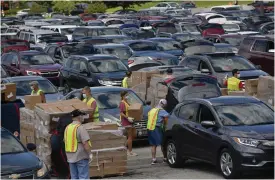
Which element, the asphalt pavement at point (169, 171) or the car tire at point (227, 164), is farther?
the asphalt pavement at point (169, 171)

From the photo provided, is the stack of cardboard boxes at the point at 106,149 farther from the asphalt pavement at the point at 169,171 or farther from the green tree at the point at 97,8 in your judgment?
the green tree at the point at 97,8

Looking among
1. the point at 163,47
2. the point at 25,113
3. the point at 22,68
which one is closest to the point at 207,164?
the point at 25,113

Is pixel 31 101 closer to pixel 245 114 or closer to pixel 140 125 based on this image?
pixel 140 125

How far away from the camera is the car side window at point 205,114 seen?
637 inches

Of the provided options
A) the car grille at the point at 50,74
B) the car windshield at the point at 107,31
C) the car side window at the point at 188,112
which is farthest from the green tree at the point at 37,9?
the car side window at the point at 188,112

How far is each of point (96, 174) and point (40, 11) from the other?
76.5 m

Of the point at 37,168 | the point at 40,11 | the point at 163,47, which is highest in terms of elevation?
the point at 37,168

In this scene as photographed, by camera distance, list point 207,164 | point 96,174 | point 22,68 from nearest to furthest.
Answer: point 96,174 → point 207,164 → point 22,68

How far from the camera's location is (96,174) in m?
16.2

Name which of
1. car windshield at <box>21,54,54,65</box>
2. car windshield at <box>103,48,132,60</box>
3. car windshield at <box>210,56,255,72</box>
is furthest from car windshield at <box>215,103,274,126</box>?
car windshield at <box>21,54,54,65</box>

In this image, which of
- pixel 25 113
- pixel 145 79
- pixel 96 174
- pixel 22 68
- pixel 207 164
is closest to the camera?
pixel 96 174

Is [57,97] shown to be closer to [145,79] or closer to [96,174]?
[145,79]

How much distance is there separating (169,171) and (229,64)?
35.5 ft

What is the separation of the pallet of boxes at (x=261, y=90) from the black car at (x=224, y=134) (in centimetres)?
424
